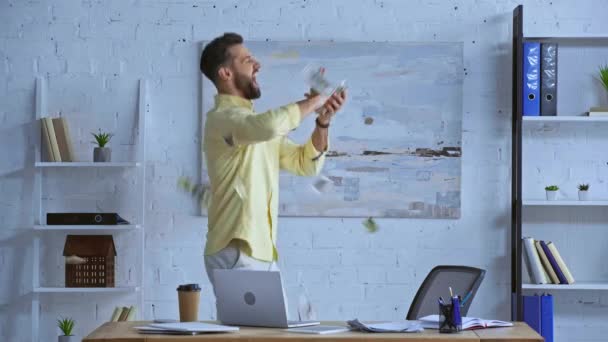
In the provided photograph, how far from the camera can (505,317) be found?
498 cm

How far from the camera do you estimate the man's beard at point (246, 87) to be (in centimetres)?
368

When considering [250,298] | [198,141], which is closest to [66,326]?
[198,141]

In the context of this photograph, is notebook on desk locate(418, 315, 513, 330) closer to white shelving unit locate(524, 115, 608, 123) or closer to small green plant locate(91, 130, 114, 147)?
white shelving unit locate(524, 115, 608, 123)

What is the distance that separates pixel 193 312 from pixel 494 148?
7.58 ft

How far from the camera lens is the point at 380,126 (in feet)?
16.3

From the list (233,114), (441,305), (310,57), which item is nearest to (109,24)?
(310,57)

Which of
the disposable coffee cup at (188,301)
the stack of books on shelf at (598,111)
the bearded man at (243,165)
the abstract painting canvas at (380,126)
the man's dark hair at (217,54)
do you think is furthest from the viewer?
the abstract painting canvas at (380,126)

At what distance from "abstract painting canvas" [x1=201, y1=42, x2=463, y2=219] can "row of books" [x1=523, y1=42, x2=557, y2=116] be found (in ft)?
1.13

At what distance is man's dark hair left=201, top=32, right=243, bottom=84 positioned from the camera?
12.2 ft

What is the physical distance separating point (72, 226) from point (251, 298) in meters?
2.12

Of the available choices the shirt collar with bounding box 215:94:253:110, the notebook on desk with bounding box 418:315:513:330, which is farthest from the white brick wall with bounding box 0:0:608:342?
the notebook on desk with bounding box 418:315:513:330

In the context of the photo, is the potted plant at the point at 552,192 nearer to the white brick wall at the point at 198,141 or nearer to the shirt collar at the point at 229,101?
the white brick wall at the point at 198,141

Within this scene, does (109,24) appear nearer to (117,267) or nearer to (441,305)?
(117,267)

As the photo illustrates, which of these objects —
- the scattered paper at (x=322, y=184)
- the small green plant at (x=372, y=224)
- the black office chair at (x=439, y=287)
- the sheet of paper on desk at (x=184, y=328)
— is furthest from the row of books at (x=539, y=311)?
the sheet of paper on desk at (x=184, y=328)
